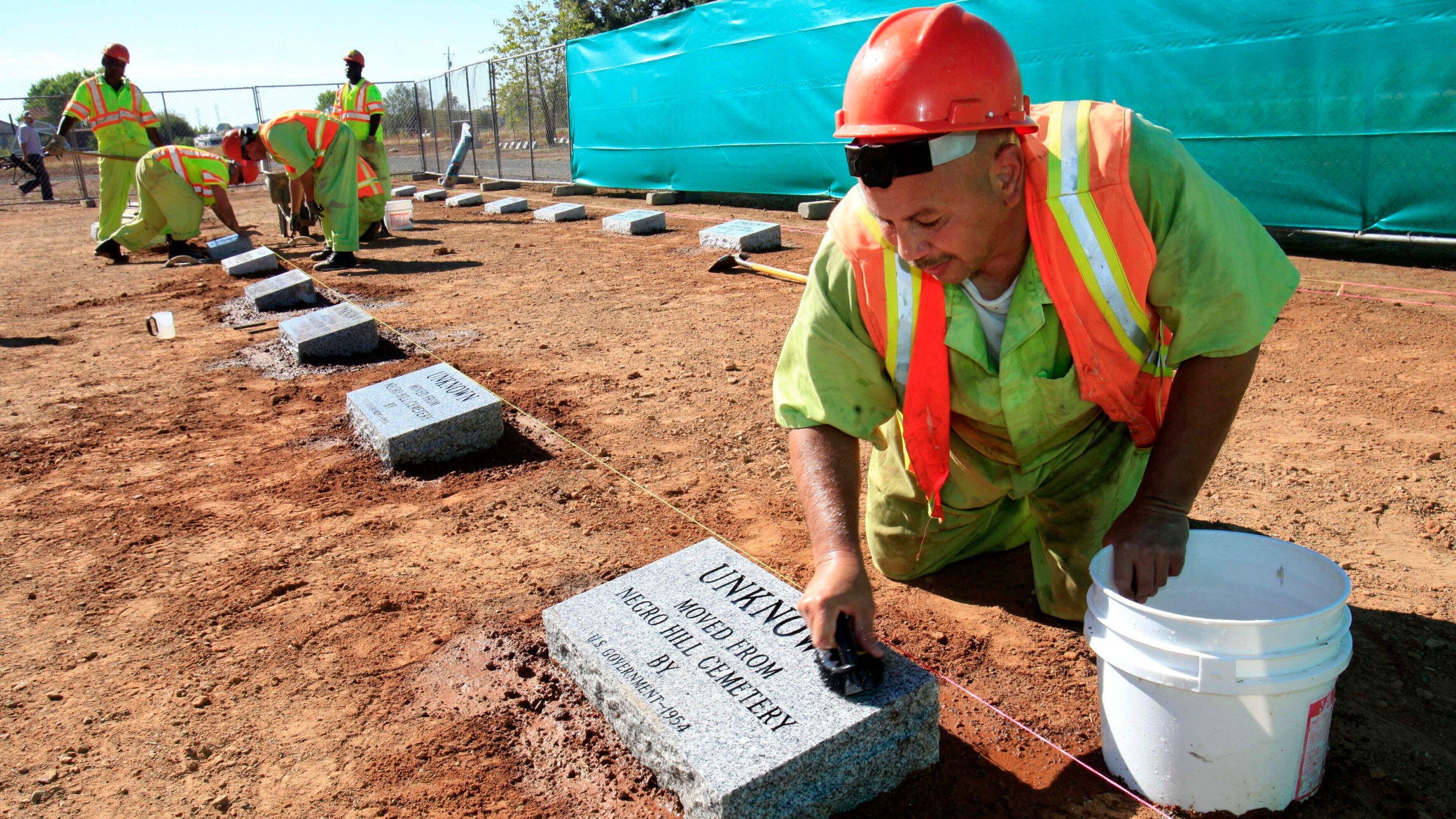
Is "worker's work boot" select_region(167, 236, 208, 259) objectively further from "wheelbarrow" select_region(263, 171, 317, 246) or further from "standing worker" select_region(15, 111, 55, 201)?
"standing worker" select_region(15, 111, 55, 201)

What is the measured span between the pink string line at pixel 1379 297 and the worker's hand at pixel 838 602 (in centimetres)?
463

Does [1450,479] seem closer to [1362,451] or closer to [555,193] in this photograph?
[1362,451]

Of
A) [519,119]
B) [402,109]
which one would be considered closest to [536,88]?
[519,119]

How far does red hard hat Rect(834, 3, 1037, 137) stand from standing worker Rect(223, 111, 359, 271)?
26.7ft

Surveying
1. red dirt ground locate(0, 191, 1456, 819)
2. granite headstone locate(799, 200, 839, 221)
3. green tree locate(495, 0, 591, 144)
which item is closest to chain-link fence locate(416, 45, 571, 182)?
green tree locate(495, 0, 591, 144)

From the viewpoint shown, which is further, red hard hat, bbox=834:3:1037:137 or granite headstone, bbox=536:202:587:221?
granite headstone, bbox=536:202:587:221

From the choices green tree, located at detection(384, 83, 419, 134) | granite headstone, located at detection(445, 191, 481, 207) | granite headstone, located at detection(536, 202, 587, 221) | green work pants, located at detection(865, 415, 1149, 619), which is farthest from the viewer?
green tree, located at detection(384, 83, 419, 134)

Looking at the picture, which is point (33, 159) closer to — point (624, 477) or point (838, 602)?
point (624, 477)

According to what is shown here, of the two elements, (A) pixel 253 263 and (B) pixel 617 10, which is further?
(B) pixel 617 10

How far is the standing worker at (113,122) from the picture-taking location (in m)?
10.5

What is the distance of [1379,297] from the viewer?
19.4 ft

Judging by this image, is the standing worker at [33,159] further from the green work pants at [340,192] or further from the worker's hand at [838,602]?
the worker's hand at [838,602]

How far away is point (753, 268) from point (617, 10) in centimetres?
2783

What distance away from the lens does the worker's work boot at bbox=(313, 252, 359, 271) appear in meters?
9.34
